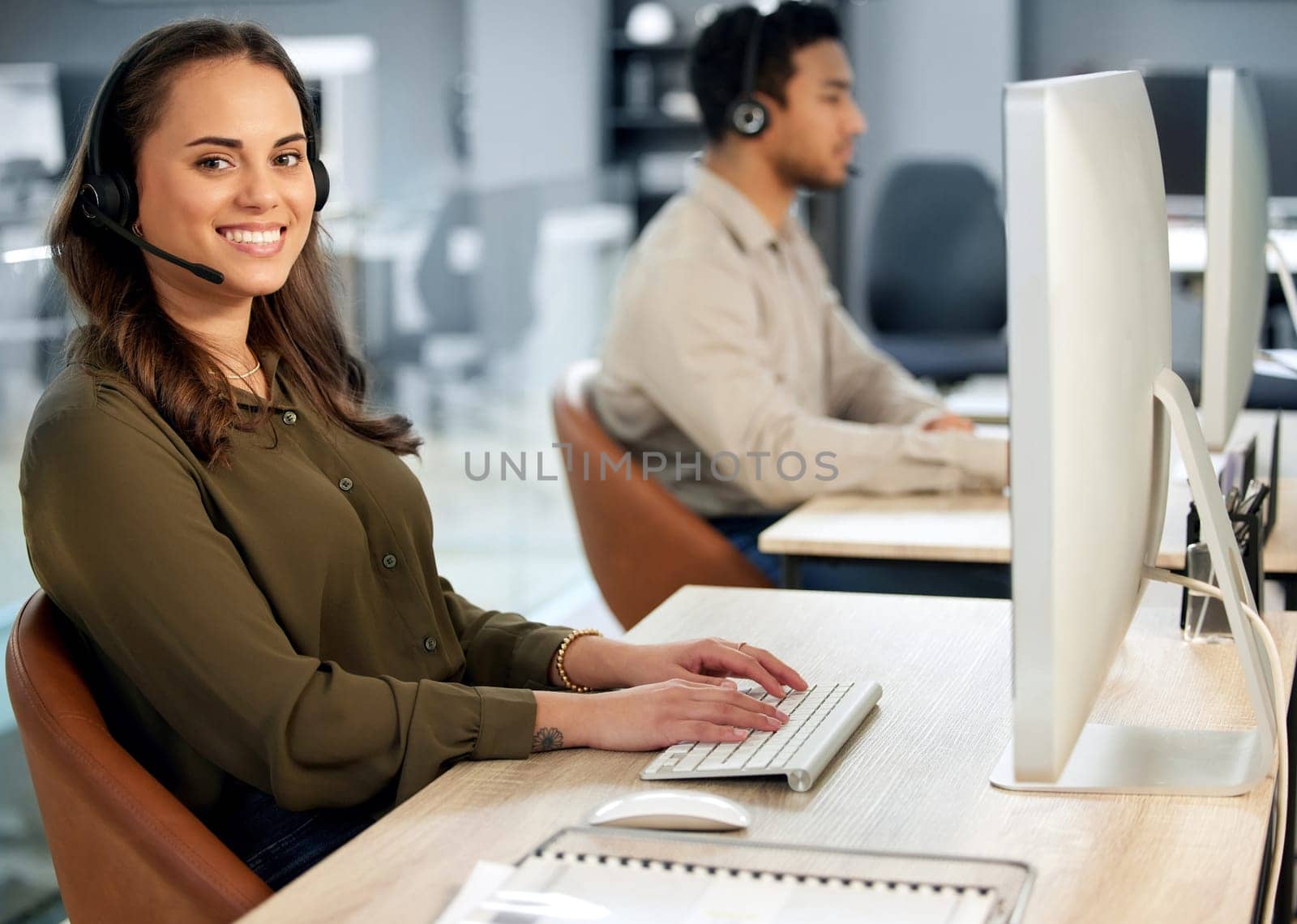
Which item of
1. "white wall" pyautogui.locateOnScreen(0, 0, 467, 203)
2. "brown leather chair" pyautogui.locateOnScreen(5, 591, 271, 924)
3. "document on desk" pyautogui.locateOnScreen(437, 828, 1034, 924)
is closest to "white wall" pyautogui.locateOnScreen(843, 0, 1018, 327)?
"white wall" pyautogui.locateOnScreen(0, 0, 467, 203)

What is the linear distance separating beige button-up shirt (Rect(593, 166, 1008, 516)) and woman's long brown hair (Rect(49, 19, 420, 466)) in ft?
3.10

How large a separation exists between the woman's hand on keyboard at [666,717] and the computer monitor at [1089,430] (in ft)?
0.66

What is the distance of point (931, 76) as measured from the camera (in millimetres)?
6949

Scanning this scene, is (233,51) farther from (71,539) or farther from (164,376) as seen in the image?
(71,539)

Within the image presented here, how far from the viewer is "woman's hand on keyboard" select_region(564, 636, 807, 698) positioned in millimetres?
1320

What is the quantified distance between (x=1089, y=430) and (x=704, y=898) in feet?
1.17

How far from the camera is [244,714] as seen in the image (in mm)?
1152

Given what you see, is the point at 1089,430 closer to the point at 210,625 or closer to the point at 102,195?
the point at 210,625

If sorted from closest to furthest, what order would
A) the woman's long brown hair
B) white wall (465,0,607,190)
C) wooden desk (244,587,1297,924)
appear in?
1. wooden desk (244,587,1297,924)
2. the woman's long brown hair
3. white wall (465,0,607,190)

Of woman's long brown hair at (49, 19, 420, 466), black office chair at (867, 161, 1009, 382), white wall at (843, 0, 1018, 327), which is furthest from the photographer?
white wall at (843, 0, 1018, 327)

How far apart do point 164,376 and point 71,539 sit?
20 centimetres

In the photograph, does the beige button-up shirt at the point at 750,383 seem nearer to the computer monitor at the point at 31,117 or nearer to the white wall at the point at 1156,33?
the computer monitor at the point at 31,117

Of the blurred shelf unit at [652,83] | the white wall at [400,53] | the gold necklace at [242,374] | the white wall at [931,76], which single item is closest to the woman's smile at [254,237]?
the gold necklace at [242,374]

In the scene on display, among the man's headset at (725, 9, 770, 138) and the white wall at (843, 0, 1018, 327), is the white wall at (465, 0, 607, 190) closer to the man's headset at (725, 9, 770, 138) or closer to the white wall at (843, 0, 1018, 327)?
the man's headset at (725, 9, 770, 138)
